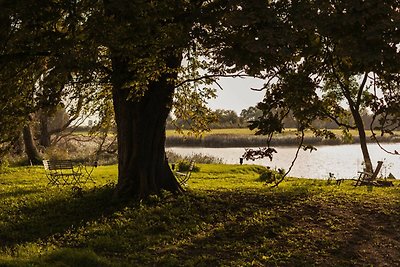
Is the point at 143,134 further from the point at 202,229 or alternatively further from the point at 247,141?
the point at 247,141

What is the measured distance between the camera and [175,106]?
62.7ft

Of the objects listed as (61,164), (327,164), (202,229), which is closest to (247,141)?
(327,164)

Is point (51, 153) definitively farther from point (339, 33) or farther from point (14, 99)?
point (339, 33)

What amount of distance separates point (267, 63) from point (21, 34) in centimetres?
552

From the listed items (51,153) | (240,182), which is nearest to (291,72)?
(240,182)

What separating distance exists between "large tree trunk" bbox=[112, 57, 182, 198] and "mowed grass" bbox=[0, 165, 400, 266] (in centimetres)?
64

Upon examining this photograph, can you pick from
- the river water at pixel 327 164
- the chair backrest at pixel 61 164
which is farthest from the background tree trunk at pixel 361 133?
the chair backrest at pixel 61 164

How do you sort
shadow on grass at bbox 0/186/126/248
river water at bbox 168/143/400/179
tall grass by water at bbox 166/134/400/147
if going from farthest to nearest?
tall grass by water at bbox 166/134/400/147 < river water at bbox 168/143/400/179 < shadow on grass at bbox 0/186/126/248

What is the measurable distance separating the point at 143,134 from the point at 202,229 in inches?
144

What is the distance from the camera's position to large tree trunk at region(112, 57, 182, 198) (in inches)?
534

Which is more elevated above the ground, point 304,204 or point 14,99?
point 14,99

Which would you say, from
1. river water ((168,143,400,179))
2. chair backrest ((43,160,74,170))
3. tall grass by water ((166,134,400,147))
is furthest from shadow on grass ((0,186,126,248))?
tall grass by water ((166,134,400,147))

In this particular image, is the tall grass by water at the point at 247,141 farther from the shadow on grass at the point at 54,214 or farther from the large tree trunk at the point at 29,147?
the shadow on grass at the point at 54,214

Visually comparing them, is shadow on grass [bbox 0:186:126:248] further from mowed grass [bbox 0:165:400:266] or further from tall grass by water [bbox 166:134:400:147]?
tall grass by water [bbox 166:134:400:147]
